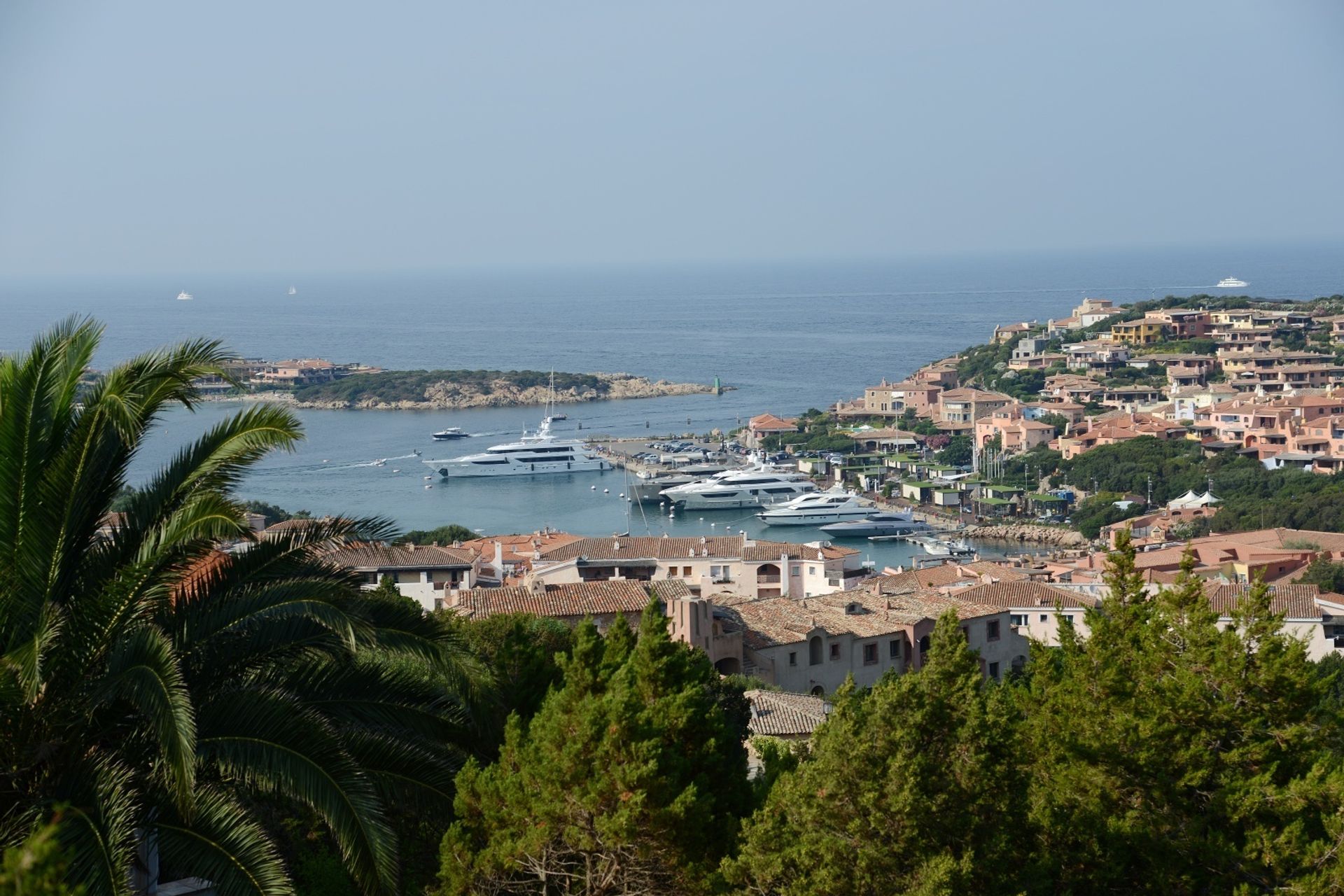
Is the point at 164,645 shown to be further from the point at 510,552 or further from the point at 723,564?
the point at 510,552

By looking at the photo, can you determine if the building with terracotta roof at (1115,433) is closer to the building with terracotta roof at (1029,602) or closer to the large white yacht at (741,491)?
the large white yacht at (741,491)

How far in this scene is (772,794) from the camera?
6.14 m

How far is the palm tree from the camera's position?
16.0 feet

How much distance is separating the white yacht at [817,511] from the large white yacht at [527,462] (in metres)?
11.8

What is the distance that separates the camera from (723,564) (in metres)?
27.0

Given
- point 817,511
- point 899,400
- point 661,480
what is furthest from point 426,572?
point 899,400

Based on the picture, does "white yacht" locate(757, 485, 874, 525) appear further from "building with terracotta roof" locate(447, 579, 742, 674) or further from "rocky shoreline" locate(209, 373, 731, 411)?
"rocky shoreline" locate(209, 373, 731, 411)

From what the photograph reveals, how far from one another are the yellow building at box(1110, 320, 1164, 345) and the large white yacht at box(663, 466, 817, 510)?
964 inches

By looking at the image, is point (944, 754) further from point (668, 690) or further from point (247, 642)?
point (247, 642)

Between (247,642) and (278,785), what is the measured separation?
0.55 meters

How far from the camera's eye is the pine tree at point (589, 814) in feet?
19.6

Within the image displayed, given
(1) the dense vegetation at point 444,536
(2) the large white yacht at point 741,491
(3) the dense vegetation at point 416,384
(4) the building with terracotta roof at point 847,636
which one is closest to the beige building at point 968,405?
(2) the large white yacht at point 741,491

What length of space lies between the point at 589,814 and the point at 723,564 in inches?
828

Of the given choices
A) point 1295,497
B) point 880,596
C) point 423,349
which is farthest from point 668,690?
point 423,349
